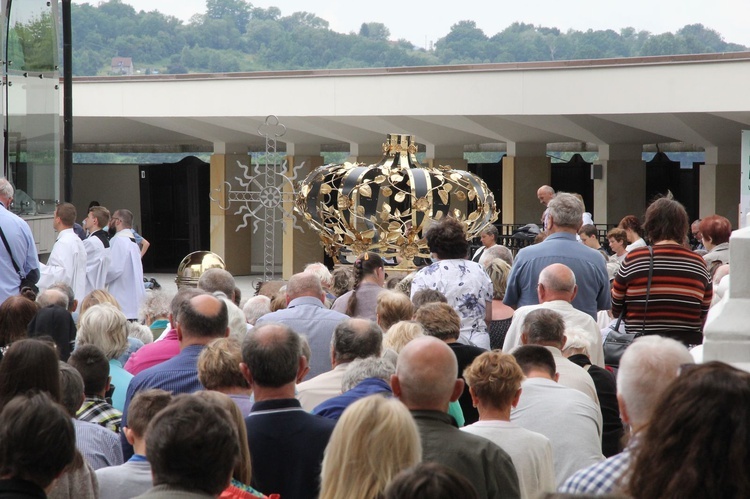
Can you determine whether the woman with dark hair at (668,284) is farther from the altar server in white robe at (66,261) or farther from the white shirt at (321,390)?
the altar server in white robe at (66,261)

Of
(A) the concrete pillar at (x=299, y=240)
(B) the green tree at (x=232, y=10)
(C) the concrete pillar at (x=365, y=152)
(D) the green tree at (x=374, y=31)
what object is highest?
(B) the green tree at (x=232, y=10)

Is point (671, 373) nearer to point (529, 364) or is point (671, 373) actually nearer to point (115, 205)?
point (529, 364)

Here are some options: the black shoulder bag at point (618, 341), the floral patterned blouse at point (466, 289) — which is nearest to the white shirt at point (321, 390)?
the black shoulder bag at point (618, 341)

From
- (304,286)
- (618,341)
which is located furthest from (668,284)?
(304,286)

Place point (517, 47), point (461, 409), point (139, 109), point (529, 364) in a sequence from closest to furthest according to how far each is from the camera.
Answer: point (529, 364) → point (461, 409) → point (139, 109) → point (517, 47)

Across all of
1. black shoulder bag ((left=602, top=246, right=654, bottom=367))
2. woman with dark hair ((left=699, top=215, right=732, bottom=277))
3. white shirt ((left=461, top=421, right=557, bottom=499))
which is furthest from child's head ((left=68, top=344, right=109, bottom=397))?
woman with dark hair ((left=699, top=215, right=732, bottom=277))

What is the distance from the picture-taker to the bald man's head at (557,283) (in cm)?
577

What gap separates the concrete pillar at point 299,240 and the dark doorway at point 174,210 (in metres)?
3.41

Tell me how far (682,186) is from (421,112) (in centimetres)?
645

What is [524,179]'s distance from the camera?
20.6 meters

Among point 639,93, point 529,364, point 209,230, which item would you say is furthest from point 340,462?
point 209,230

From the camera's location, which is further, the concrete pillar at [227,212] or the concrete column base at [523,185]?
the concrete pillar at [227,212]

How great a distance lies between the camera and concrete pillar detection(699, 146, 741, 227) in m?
17.9

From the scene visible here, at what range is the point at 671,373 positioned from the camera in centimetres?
321
